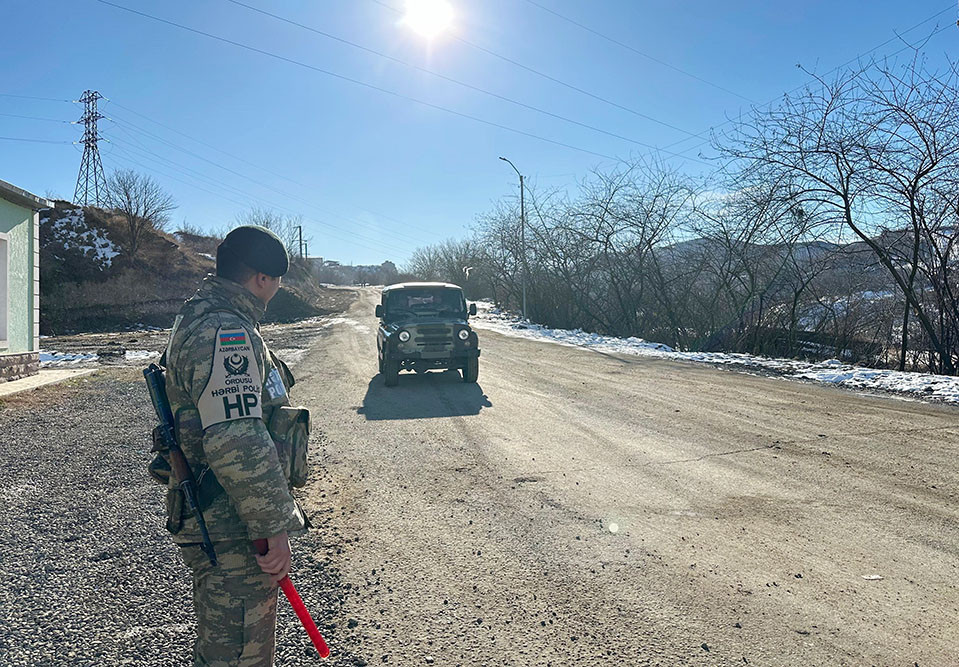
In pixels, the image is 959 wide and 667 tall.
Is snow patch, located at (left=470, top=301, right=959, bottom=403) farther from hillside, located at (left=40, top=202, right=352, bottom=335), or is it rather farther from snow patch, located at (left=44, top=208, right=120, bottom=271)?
snow patch, located at (left=44, top=208, right=120, bottom=271)

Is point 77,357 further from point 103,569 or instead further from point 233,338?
point 233,338

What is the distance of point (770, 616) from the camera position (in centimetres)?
320

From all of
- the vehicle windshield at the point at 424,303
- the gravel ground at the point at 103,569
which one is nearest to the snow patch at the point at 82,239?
the vehicle windshield at the point at 424,303

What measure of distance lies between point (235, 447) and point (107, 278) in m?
37.9

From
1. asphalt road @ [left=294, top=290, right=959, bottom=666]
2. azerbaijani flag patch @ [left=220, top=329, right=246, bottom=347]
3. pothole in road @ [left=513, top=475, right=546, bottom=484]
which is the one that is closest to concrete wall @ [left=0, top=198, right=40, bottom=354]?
asphalt road @ [left=294, top=290, right=959, bottom=666]

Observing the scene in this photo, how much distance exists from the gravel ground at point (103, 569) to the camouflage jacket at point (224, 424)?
1235 millimetres

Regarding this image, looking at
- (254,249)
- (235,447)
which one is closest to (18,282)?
(254,249)

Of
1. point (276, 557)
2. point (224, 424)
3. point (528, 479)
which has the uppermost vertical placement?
point (224, 424)

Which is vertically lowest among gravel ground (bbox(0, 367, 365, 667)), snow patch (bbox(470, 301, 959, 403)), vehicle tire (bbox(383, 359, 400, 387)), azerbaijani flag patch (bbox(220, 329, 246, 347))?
gravel ground (bbox(0, 367, 365, 667))

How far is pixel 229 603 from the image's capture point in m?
2.07

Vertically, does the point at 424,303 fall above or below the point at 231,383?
above

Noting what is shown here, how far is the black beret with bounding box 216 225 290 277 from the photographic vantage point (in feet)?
7.20

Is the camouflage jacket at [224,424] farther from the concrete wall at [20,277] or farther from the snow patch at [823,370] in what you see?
the concrete wall at [20,277]

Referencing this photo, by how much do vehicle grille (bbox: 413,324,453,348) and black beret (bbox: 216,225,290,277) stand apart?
900 centimetres
